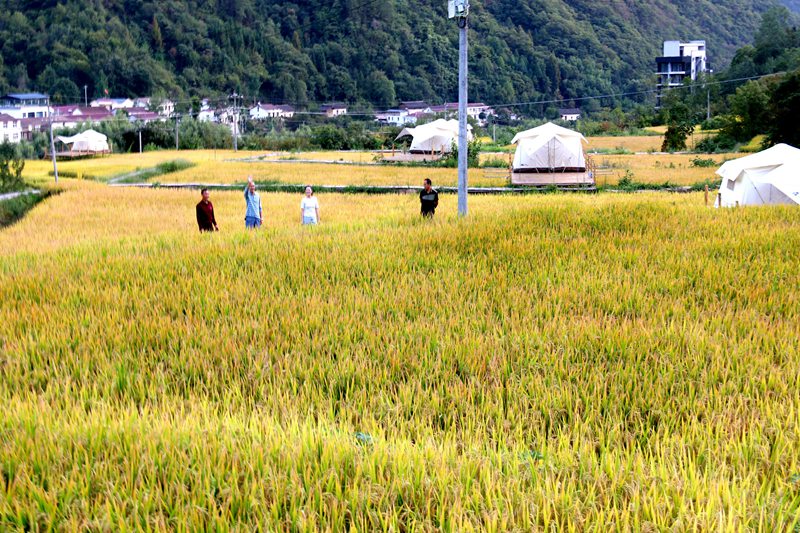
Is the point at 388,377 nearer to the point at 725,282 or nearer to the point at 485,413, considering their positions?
the point at 485,413

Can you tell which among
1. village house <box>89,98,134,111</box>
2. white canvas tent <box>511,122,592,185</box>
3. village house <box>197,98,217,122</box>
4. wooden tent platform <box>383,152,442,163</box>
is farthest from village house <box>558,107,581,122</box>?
white canvas tent <box>511,122,592,185</box>

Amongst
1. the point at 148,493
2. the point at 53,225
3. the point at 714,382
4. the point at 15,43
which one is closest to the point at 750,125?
the point at 53,225

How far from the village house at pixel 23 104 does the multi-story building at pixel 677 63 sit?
7430cm

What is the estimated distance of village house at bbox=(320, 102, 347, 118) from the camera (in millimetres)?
79250

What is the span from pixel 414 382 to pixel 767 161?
1886 centimetres

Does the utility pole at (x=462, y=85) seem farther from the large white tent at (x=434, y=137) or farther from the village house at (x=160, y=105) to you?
the village house at (x=160, y=105)

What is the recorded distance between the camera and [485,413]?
14.2 ft

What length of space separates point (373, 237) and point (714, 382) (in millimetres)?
6671

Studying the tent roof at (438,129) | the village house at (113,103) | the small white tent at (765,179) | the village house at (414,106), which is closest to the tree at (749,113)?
the tent roof at (438,129)

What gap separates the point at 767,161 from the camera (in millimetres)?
20141

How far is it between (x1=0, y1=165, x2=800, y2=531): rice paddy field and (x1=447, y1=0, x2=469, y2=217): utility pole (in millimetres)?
2868

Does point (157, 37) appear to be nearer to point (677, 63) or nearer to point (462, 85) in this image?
point (677, 63)

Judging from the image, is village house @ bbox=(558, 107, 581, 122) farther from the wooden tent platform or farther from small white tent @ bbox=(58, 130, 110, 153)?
small white tent @ bbox=(58, 130, 110, 153)

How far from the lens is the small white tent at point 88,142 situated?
51094 mm
